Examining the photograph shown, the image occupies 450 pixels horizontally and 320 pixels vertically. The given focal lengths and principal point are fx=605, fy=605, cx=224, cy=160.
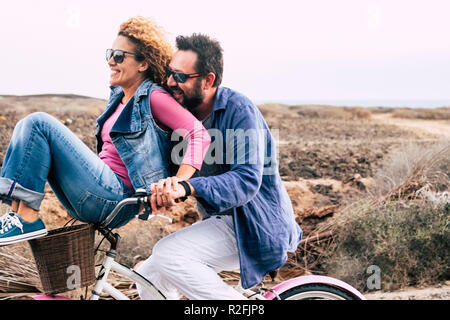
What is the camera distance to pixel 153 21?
9.33 ft

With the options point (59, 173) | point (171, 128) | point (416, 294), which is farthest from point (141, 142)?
point (416, 294)

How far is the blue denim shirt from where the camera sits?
2.35 metres

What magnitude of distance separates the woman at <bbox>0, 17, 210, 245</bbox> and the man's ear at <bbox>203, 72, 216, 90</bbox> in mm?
188

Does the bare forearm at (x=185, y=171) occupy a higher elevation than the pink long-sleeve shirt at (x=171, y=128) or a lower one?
lower

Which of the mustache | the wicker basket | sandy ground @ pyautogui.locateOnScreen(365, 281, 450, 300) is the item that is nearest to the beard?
the mustache

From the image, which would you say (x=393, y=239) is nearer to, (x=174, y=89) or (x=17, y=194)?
(x=174, y=89)

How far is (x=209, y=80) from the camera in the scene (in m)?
2.68

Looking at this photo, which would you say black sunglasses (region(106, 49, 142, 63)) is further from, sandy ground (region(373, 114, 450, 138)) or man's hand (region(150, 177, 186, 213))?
sandy ground (region(373, 114, 450, 138))

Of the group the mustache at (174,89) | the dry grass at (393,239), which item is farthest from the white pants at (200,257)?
the dry grass at (393,239)

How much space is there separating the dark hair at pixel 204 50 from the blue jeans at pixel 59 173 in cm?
61

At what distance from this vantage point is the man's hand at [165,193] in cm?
221

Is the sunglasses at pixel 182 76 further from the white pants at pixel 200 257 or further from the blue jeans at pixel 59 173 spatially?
the white pants at pixel 200 257

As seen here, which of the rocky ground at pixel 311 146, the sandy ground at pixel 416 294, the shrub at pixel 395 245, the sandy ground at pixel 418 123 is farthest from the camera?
the sandy ground at pixel 418 123
